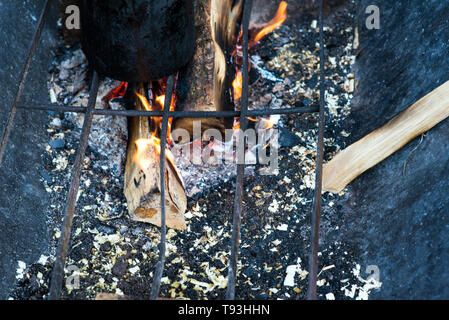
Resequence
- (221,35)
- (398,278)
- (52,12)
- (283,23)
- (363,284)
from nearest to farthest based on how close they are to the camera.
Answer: (398,278) → (363,284) → (221,35) → (52,12) → (283,23)

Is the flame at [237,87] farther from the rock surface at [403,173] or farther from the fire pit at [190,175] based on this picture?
the rock surface at [403,173]

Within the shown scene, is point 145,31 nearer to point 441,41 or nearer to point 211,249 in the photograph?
point 211,249

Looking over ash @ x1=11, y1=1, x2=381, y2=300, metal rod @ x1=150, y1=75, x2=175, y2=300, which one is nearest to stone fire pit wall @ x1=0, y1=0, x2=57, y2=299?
ash @ x1=11, y1=1, x2=381, y2=300

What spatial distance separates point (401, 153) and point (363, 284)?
435 mm

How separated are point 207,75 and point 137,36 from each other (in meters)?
0.34

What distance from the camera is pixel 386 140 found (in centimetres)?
157

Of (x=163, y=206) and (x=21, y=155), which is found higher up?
(x=21, y=155)

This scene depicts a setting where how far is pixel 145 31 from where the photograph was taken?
4.42 ft

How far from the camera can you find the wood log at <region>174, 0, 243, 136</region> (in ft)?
5.36

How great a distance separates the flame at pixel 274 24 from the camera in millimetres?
2115

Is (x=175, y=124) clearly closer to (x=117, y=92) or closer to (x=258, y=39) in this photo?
(x=117, y=92)

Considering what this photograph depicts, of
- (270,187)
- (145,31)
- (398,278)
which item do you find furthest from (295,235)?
(145,31)

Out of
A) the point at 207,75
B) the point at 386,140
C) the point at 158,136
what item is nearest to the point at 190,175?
the point at 158,136

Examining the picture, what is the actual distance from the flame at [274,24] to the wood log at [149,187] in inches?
28.8
